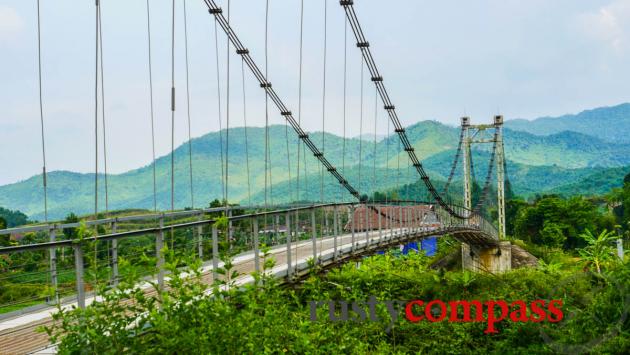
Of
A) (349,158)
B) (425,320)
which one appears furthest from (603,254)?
(349,158)

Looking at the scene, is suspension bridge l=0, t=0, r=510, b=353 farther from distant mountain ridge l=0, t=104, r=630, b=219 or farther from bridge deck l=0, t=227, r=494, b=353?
distant mountain ridge l=0, t=104, r=630, b=219

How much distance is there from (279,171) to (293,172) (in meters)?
5.57

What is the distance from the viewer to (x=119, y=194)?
136 meters

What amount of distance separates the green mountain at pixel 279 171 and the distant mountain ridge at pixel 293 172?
20 cm

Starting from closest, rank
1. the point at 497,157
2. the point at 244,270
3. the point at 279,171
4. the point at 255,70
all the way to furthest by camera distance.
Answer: the point at 244,270 < the point at 255,70 < the point at 497,157 < the point at 279,171

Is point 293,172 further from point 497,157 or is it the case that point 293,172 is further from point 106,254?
point 106,254

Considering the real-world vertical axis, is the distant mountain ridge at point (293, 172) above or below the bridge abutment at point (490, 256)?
above

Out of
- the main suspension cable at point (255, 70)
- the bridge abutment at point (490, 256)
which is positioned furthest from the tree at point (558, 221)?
the main suspension cable at point (255, 70)

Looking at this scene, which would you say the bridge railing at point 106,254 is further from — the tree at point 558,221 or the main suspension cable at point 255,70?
the tree at point 558,221

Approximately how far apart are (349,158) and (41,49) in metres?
172

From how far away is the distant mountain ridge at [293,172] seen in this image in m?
121

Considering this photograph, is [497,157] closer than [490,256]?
No

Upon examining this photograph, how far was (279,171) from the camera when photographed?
6299 inches

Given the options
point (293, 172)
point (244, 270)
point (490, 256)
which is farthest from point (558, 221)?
point (293, 172)
